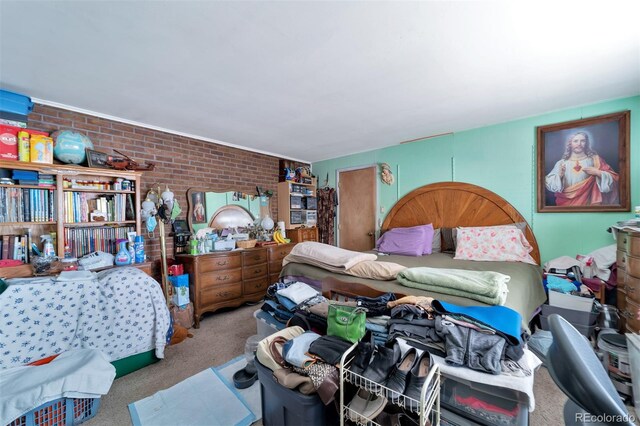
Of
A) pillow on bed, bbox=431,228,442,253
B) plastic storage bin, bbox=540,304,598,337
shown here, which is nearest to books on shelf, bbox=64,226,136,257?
pillow on bed, bbox=431,228,442,253

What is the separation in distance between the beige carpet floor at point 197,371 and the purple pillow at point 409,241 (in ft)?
4.85

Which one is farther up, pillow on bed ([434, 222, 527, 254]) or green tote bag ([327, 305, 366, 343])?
pillow on bed ([434, 222, 527, 254])

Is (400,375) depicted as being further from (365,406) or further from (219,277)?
(219,277)

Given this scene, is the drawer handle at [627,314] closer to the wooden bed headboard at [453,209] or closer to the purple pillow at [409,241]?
the wooden bed headboard at [453,209]

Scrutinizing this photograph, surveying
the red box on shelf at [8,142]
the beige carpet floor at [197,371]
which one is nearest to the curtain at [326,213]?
the beige carpet floor at [197,371]

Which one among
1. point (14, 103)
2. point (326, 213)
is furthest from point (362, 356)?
point (326, 213)

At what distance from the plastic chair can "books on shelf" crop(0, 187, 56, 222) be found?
340 centimetres

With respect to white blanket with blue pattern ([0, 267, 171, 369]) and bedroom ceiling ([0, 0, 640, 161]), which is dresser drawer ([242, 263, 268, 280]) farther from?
bedroom ceiling ([0, 0, 640, 161])

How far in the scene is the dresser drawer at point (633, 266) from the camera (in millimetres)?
1764

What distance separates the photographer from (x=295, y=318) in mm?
1604

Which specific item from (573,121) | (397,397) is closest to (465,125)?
(573,121)

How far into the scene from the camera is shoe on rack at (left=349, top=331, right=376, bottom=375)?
1.04 metres

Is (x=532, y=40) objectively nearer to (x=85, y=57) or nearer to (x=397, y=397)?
(x=397, y=397)

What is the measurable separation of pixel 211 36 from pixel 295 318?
1825 millimetres
